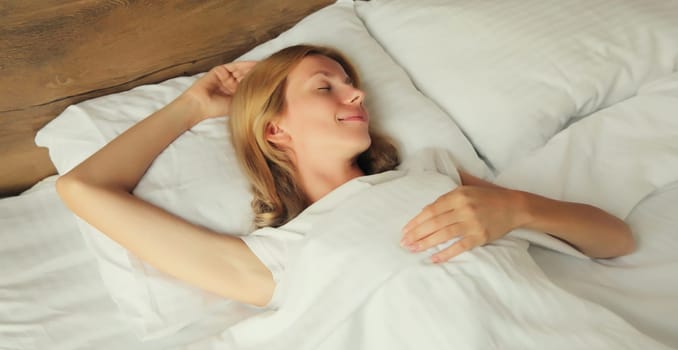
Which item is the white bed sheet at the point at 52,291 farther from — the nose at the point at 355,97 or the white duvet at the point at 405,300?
the nose at the point at 355,97

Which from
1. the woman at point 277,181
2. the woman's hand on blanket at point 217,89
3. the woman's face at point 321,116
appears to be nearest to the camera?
the woman at point 277,181

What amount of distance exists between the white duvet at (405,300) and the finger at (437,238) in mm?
13

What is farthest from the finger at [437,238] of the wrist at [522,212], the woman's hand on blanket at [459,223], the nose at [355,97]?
the nose at [355,97]

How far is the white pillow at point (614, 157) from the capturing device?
1288 mm

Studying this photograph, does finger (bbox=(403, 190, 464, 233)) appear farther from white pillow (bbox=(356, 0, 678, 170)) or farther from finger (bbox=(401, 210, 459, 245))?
white pillow (bbox=(356, 0, 678, 170))

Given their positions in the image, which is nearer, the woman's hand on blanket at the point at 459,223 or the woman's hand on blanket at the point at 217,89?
the woman's hand on blanket at the point at 459,223

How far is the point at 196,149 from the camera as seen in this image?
1.28 metres

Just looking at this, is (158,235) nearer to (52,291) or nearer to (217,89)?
(52,291)

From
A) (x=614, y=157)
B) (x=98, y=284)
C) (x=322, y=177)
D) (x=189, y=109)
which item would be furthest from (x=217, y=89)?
(x=614, y=157)

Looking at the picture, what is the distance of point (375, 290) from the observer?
3.33ft

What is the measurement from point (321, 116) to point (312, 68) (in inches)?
4.4

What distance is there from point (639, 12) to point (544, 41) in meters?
0.23

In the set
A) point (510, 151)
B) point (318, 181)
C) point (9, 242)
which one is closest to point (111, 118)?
point (9, 242)

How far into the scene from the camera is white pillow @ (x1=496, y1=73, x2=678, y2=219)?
1.29 m
